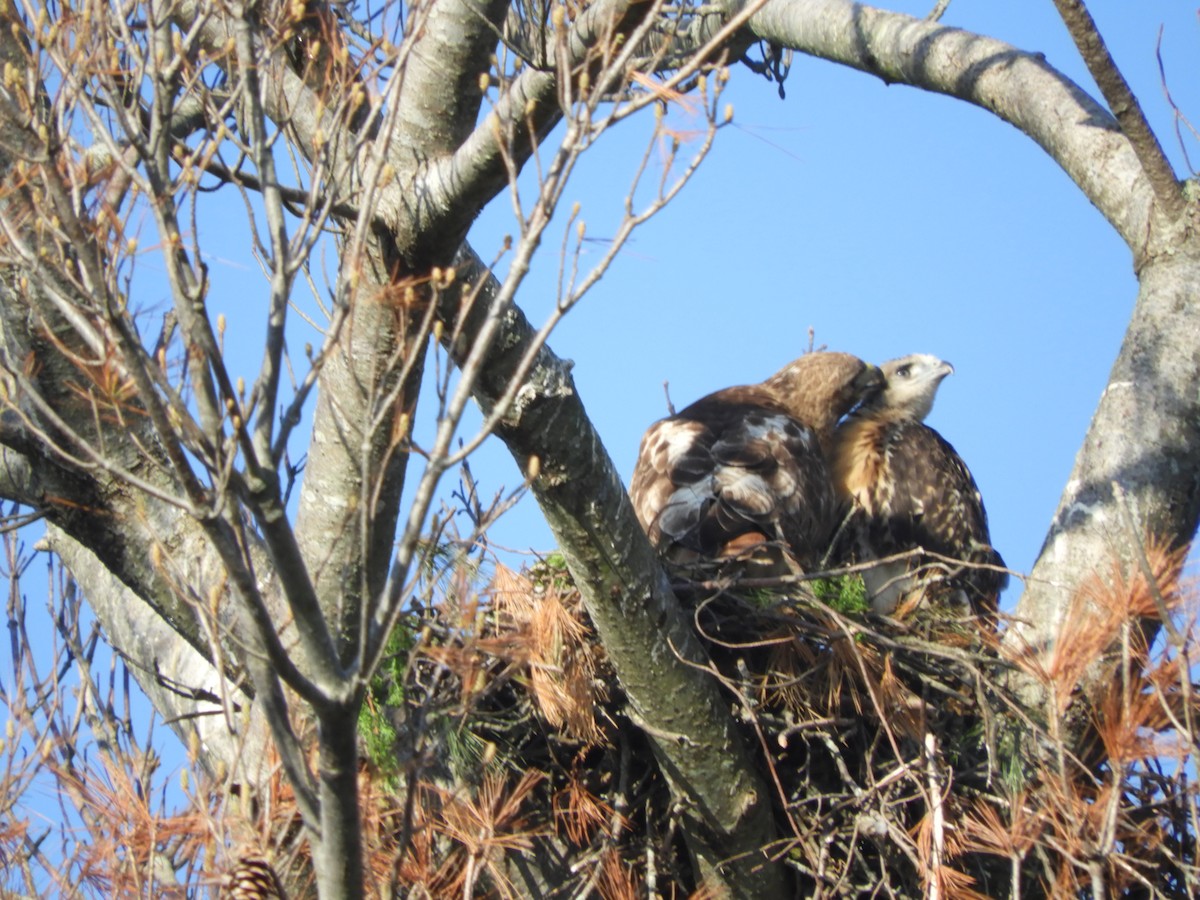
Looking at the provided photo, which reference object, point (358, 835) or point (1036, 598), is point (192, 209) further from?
point (1036, 598)

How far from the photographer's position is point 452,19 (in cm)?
295

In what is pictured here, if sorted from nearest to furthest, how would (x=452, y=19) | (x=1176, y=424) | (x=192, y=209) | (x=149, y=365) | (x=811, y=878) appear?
(x=149, y=365), (x=192, y=209), (x=452, y=19), (x=1176, y=424), (x=811, y=878)

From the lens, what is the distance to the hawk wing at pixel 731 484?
467 centimetres

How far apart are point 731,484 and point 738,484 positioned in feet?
0.09

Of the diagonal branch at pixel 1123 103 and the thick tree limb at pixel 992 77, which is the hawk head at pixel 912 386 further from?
the diagonal branch at pixel 1123 103

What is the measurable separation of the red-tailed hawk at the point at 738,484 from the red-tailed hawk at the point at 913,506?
150 mm

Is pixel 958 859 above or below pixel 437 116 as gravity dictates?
below

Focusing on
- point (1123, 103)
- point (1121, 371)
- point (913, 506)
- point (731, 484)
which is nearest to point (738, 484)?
point (731, 484)

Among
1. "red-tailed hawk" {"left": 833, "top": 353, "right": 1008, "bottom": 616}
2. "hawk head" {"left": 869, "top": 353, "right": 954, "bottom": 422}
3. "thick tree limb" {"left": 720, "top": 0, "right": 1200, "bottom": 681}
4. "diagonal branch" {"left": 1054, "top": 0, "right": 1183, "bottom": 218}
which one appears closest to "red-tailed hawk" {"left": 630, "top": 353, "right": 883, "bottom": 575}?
"red-tailed hawk" {"left": 833, "top": 353, "right": 1008, "bottom": 616}

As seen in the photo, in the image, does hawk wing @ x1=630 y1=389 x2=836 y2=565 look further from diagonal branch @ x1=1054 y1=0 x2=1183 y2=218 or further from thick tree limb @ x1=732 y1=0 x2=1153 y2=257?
diagonal branch @ x1=1054 y1=0 x2=1183 y2=218

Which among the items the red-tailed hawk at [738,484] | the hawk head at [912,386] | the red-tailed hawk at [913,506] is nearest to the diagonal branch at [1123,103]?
the red-tailed hawk at [738,484]

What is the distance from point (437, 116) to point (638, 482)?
7.52ft

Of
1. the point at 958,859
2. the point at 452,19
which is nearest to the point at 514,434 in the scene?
the point at 452,19

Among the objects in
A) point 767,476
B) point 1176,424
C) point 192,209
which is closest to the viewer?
point 192,209
